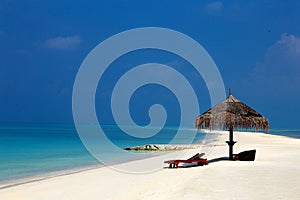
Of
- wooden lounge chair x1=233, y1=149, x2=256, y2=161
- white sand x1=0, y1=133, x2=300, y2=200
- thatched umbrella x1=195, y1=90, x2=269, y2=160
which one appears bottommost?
white sand x1=0, y1=133, x2=300, y2=200

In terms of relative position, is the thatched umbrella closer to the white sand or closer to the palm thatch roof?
the palm thatch roof

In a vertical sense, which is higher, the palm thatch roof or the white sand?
the palm thatch roof

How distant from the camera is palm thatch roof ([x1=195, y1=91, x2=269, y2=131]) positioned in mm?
13367

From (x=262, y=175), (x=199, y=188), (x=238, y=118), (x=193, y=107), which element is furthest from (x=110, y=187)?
(x=193, y=107)

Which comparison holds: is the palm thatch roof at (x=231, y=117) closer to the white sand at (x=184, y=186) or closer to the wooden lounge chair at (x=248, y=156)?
the wooden lounge chair at (x=248, y=156)

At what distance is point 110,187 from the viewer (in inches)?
368

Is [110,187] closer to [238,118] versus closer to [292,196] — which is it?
[292,196]

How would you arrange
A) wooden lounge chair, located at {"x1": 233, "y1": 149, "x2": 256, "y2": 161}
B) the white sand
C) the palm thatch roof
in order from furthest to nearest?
the palm thatch roof
wooden lounge chair, located at {"x1": 233, "y1": 149, "x2": 256, "y2": 161}
the white sand

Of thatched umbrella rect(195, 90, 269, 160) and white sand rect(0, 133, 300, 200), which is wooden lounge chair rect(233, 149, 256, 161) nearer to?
thatched umbrella rect(195, 90, 269, 160)

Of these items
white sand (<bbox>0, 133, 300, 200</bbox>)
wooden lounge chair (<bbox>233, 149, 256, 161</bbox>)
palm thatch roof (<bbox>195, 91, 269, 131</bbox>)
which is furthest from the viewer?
palm thatch roof (<bbox>195, 91, 269, 131</bbox>)

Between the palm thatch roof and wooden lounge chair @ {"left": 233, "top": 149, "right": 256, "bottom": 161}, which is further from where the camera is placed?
the palm thatch roof

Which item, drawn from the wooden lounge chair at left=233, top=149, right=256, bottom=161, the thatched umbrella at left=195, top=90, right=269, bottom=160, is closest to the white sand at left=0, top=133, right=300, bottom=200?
the wooden lounge chair at left=233, top=149, right=256, bottom=161

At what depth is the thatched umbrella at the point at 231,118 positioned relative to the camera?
1338 centimetres

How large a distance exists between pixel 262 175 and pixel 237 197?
9.50 ft
